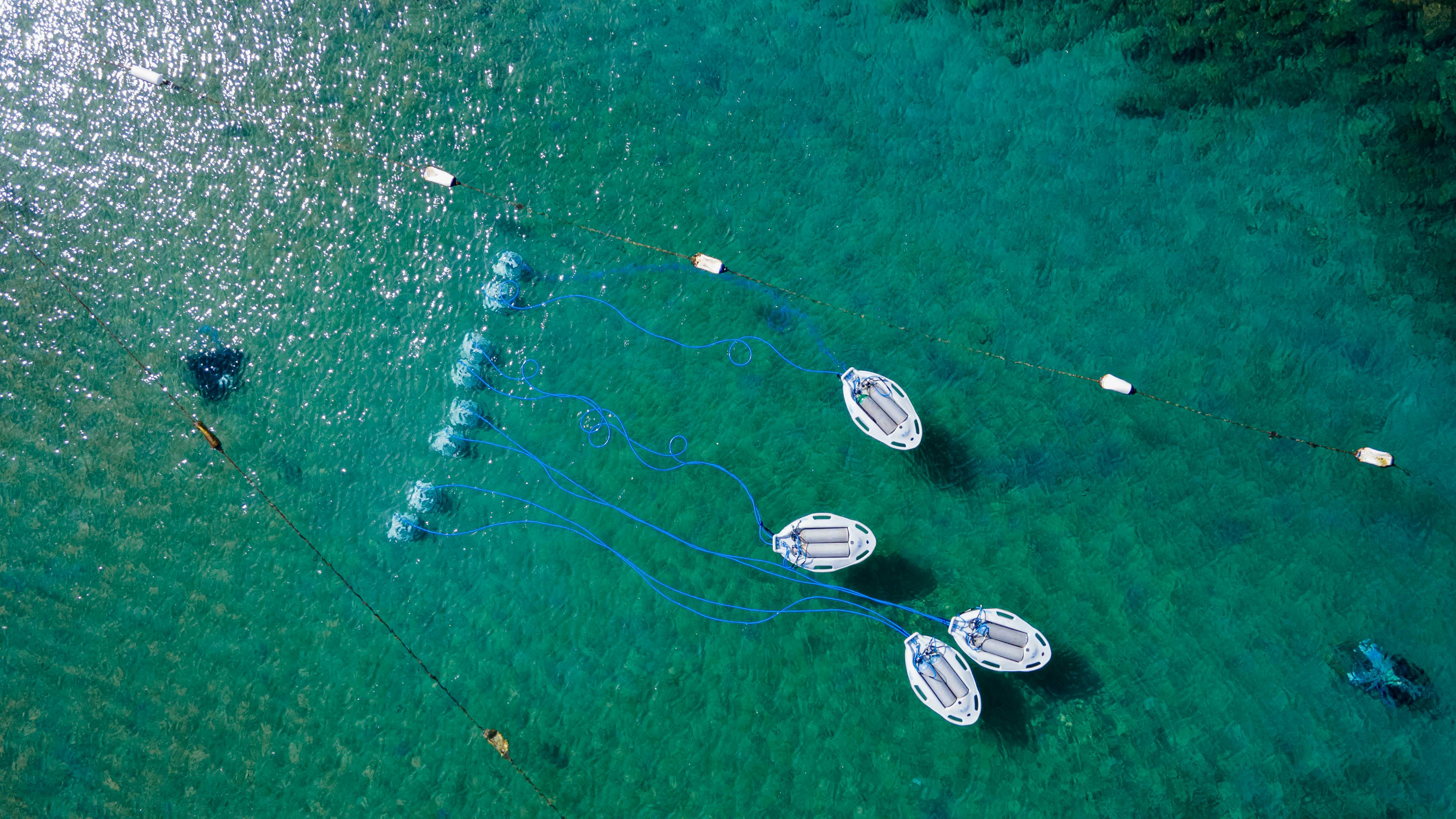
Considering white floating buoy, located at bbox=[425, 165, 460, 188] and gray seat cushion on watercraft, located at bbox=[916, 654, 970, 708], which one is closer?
gray seat cushion on watercraft, located at bbox=[916, 654, 970, 708]

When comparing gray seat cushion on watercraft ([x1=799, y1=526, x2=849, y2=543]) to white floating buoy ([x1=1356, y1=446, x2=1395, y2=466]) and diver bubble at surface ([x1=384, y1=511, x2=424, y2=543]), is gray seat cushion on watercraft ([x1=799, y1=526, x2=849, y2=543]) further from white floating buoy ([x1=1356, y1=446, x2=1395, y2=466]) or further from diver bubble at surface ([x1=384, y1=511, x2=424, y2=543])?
white floating buoy ([x1=1356, y1=446, x2=1395, y2=466])

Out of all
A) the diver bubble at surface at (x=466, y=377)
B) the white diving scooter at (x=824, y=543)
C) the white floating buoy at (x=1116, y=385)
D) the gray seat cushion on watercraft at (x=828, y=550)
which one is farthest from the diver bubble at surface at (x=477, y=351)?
the white floating buoy at (x=1116, y=385)

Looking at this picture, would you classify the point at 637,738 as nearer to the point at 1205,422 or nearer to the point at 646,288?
the point at 646,288

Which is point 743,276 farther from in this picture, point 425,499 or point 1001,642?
point 1001,642

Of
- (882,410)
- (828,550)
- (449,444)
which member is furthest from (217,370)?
(882,410)

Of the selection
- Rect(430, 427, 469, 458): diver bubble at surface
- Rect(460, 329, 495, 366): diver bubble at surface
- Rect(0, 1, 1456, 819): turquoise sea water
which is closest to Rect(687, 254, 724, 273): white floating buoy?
Rect(0, 1, 1456, 819): turquoise sea water

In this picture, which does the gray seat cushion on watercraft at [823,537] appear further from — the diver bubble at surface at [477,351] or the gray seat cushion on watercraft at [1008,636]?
the diver bubble at surface at [477,351]
